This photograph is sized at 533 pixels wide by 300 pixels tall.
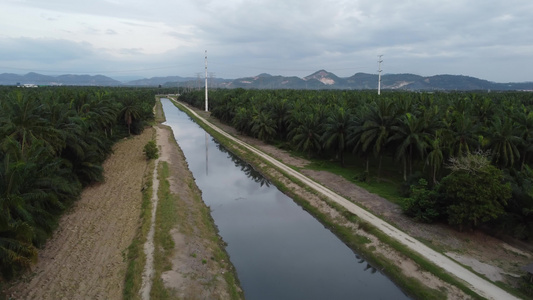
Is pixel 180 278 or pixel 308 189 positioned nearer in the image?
pixel 180 278

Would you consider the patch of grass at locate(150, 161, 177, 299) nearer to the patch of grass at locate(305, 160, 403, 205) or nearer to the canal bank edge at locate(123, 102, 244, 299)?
the canal bank edge at locate(123, 102, 244, 299)

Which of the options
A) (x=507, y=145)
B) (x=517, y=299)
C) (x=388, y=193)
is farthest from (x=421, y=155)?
(x=517, y=299)

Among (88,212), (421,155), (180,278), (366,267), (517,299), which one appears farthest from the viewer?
(421,155)

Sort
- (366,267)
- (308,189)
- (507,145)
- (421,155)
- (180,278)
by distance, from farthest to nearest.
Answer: (308,189), (421,155), (507,145), (366,267), (180,278)

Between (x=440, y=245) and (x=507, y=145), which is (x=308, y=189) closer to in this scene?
(x=440, y=245)

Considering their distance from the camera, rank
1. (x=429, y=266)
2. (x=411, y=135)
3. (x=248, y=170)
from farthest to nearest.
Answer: (x=248, y=170), (x=411, y=135), (x=429, y=266)

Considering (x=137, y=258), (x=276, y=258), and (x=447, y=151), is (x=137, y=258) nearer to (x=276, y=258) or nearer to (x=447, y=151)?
(x=276, y=258)

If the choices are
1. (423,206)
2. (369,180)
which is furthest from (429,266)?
(369,180)
